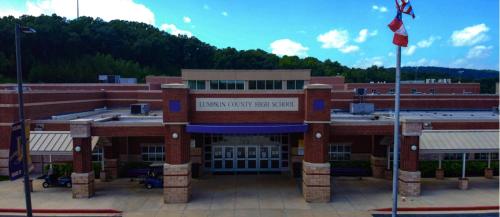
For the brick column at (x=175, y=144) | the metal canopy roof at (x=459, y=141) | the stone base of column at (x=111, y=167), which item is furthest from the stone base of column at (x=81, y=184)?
the metal canopy roof at (x=459, y=141)

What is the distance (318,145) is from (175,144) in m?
7.90

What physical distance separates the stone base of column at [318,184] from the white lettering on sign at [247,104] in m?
3.58

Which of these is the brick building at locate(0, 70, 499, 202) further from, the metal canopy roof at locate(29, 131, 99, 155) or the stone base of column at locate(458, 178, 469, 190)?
the stone base of column at locate(458, 178, 469, 190)

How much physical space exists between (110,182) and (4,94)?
10.3m

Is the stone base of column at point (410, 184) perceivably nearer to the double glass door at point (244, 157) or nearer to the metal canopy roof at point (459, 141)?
the metal canopy roof at point (459, 141)

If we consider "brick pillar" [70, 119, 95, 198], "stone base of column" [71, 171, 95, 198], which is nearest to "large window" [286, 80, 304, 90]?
"brick pillar" [70, 119, 95, 198]

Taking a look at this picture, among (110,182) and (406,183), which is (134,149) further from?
(406,183)

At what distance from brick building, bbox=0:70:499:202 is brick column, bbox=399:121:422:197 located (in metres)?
0.05

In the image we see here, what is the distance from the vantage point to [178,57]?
13138 centimetres

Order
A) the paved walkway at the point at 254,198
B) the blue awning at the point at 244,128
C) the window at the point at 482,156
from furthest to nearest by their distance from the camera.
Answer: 1. the window at the point at 482,156
2. the blue awning at the point at 244,128
3. the paved walkway at the point at 254,198

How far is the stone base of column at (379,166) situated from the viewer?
25.9 meters

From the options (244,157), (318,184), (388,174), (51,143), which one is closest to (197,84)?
(244,157)

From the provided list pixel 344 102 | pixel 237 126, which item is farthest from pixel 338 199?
pixel 344 102

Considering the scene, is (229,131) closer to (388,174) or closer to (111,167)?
(111,167)
